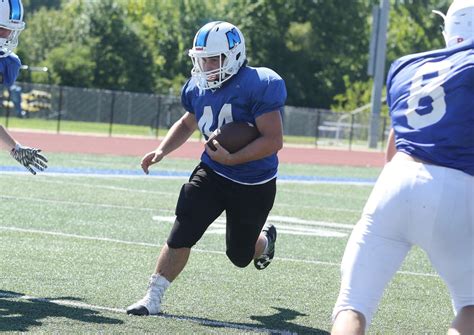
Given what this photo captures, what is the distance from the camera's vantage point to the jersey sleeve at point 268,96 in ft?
19.6

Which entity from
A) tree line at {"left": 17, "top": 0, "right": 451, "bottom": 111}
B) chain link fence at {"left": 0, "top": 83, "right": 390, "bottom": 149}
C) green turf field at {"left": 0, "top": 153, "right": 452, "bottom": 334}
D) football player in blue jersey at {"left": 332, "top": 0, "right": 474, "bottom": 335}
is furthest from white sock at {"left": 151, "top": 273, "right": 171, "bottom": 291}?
tree line at {"left": 17, "top": 0, "right": 451, "bottom": 111}

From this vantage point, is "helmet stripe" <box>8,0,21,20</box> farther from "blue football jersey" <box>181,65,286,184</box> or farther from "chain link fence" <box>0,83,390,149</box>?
"chain link fence" <box>0,83,390,149</box>

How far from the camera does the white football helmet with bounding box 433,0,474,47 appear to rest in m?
4.18

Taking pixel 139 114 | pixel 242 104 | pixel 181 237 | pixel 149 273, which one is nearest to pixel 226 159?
pixel 242 104

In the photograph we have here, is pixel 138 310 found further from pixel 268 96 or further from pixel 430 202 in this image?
pixel 430 202

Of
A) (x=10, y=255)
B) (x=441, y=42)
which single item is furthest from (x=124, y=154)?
(x=441, y=42)

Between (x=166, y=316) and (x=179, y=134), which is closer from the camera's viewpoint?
(x=166, y=316)

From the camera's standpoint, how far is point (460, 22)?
4215mm

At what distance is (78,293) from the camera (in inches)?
251

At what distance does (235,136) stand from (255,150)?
15 cm

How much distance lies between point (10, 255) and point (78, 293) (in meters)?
1.40

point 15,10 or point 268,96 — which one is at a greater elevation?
point 15,10

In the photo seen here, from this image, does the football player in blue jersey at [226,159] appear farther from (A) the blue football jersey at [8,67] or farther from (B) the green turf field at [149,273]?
(A) the blue football jersey at [8,67]

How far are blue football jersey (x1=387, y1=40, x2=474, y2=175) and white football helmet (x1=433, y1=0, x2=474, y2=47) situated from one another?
6cm
